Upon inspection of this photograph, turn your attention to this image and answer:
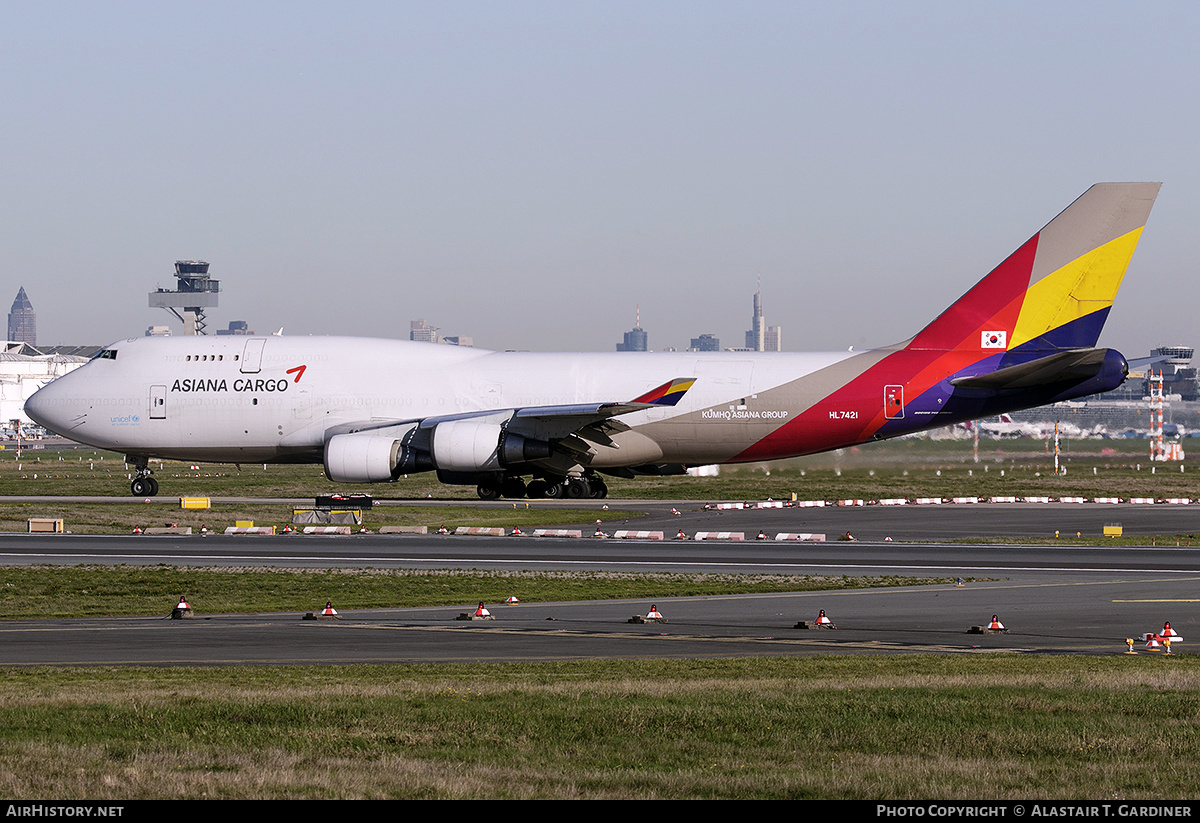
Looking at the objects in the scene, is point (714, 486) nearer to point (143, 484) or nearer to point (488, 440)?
point (488, 440)

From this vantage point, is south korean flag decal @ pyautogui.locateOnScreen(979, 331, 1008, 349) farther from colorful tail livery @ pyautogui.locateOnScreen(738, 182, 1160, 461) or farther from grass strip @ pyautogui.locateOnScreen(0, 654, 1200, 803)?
grass strip @ pyautogui.locateOnScreen(0, 654, 1200, 803)

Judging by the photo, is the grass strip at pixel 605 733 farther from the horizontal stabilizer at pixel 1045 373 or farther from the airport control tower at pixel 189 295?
the airport control tower at pixel 189 295

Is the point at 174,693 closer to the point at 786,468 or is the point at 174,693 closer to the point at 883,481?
the point at 786,468

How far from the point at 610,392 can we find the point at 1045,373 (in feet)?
43.3

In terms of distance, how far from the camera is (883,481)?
178 ft

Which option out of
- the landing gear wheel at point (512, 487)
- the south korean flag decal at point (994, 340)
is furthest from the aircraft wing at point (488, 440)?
the south korean flag decal at point (994, 340)

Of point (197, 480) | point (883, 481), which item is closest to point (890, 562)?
point (883, 481)

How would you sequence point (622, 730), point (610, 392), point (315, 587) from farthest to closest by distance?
point (610, 392), point (315, 587), point (622, 730)

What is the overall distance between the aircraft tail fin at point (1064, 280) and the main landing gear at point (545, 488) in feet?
39.9

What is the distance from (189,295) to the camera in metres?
184

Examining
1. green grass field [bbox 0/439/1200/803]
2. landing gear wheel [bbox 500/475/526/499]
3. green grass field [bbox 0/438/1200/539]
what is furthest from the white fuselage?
green grass field [bbox 0/439/1200/803]

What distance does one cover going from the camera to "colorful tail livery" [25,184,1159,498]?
1569 inches

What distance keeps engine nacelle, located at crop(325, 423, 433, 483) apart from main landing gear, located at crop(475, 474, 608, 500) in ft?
9.37

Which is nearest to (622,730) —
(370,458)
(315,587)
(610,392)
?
(315,587)
